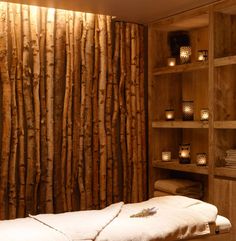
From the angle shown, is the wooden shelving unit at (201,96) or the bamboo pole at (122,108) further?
the bamboo pole at (122,108)

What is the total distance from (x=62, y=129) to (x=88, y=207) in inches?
31.4

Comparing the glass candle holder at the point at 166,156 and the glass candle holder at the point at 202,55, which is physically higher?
the glass candle holder at the point at 202,55

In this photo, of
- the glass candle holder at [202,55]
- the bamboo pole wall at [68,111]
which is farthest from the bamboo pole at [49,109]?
the glass candle holder at [202,55]

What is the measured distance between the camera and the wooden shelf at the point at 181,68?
3912mm

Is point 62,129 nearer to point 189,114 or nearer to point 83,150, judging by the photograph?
point 83,150

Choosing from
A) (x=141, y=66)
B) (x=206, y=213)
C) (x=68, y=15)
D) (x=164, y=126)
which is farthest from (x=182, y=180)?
(x=68, y=15)

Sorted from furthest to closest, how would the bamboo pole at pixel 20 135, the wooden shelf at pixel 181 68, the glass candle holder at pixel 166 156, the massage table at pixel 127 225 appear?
the glass candle holder at pixel 166 156 < the wooden shelf at pixel 181 68 < the bamboo pole at pixel 20 135 < the massage table at pixel 127 225

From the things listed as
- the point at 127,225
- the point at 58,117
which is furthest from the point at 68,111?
the point at 127,225

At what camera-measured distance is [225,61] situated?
361 cm

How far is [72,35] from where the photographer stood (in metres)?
4.08

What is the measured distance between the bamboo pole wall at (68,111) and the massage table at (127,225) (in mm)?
1211

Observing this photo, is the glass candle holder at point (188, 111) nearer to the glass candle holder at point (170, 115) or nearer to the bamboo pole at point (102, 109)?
the glass candle holder at point (170, 115)

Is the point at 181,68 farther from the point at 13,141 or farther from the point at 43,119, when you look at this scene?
the point at 13,141

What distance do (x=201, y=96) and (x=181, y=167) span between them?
0.78 m
